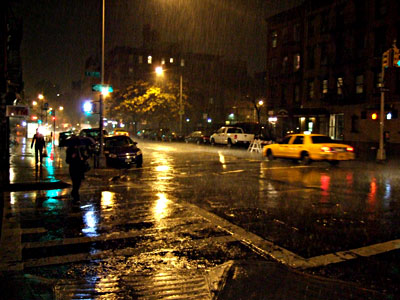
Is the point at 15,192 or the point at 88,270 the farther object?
the point at 15,192

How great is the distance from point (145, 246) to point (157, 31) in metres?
91.2

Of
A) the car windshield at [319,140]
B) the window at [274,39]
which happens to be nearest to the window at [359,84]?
the window at [274,39]

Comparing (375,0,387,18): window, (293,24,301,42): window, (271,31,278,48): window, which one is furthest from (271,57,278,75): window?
(375,0,387,18): window

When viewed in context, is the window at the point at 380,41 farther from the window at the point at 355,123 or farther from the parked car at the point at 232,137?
the parked car at the point at 232,137

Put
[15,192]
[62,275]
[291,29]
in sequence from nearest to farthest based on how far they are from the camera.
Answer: [62,275] < [15,192] < [291,29]

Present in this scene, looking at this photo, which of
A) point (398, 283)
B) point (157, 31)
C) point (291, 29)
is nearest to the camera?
point (398, 283)

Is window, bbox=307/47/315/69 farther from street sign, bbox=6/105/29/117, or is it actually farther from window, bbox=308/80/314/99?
street sign, bbox=6/105/29/117

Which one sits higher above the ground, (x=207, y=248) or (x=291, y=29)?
(x=291, y=29)

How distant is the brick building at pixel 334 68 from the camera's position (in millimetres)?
33031

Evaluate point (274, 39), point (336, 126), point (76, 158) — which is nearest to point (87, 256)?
point (76, 158)

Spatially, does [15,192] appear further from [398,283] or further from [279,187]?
[398,283]

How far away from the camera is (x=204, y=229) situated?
24.9 ft

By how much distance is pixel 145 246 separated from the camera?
21.4 feet

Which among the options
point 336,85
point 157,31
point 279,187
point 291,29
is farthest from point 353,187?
point 157,31
